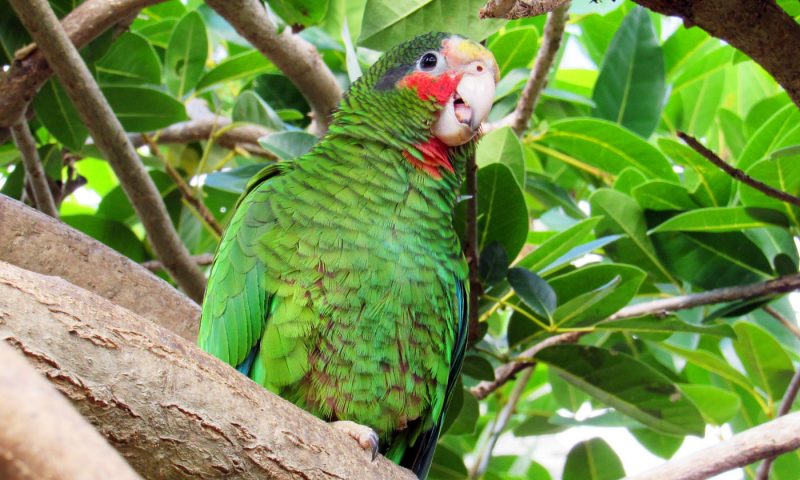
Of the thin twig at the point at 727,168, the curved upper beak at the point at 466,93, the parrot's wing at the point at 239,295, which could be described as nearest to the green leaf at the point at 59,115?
the parrot's wing at the point at 239,295

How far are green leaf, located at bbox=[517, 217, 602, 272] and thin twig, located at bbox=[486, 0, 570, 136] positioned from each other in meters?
0.47

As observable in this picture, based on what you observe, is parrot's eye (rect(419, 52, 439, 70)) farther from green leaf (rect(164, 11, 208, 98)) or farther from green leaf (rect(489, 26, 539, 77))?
green leaf (rect(164, 11, 208, 98))

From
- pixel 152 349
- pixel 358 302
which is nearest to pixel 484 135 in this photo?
pixel 358 302

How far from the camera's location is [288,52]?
260 cm

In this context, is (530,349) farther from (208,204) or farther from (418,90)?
(208,204)

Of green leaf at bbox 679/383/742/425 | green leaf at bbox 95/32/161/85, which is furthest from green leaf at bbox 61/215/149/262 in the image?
green leaf at bbox 679/383/742/425

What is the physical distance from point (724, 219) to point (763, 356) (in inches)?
18.4

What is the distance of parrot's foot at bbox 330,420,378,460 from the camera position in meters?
1.62

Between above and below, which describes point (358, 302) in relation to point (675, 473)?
above

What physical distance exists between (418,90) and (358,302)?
0.63 meters

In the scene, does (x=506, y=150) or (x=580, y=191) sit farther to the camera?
(x=580, y=191)

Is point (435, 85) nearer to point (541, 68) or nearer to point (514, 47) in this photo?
point (541, 68)

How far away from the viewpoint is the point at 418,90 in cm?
217

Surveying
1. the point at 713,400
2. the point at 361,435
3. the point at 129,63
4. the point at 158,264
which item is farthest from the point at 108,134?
the point at 713,400
